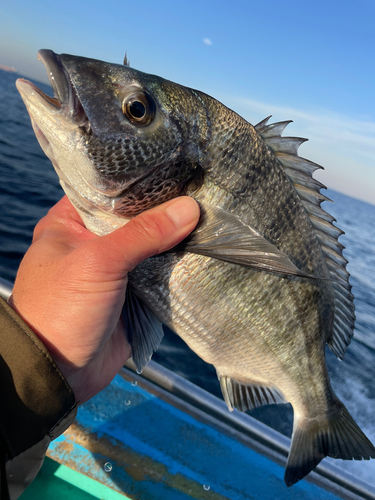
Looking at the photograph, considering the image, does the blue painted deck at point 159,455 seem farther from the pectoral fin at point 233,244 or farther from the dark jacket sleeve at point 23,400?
the pectoral fin at point 233,244

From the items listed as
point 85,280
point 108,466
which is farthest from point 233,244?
point 108,466

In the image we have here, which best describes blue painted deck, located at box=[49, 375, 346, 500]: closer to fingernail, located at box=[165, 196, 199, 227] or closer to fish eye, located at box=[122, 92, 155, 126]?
fingernail, located at box=[165, 196, 199, 227]

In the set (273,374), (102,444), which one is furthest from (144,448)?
(273,374)

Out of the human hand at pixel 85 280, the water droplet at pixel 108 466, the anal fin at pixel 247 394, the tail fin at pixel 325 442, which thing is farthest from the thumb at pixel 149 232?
the water droplet at pixel 108 466

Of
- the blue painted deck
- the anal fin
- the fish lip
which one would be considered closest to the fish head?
the fish lip

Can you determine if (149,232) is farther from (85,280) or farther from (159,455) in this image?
(159,455)

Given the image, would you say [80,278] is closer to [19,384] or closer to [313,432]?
[19,384]
